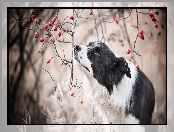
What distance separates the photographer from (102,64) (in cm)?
407

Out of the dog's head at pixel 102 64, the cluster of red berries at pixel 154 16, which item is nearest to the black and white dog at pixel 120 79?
the dog's head at pixel 102 64

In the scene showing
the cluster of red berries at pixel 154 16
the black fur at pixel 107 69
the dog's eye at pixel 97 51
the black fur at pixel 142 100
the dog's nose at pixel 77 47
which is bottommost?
the black fur at pixel 142 100

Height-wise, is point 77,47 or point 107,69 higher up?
point 77,47

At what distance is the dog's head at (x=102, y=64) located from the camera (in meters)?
4.06

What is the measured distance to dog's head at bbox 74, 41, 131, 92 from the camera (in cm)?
406

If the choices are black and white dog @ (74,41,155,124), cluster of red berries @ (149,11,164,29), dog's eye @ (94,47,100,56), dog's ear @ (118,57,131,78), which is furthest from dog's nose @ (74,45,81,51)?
cluster of red berries @ (149,11,164,29)

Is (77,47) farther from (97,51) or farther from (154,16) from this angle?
(154,16)

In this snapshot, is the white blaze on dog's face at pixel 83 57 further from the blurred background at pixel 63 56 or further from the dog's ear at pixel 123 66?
the dog's ear at pixel 123 66

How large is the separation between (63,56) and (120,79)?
1.79 feet

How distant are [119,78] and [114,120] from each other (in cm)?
38

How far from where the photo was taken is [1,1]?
4.13 metres

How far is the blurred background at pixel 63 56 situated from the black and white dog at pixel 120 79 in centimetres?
6

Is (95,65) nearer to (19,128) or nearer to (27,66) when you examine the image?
(27,66)

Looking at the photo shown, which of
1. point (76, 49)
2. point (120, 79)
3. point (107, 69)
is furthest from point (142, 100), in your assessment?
point (76, 49)
